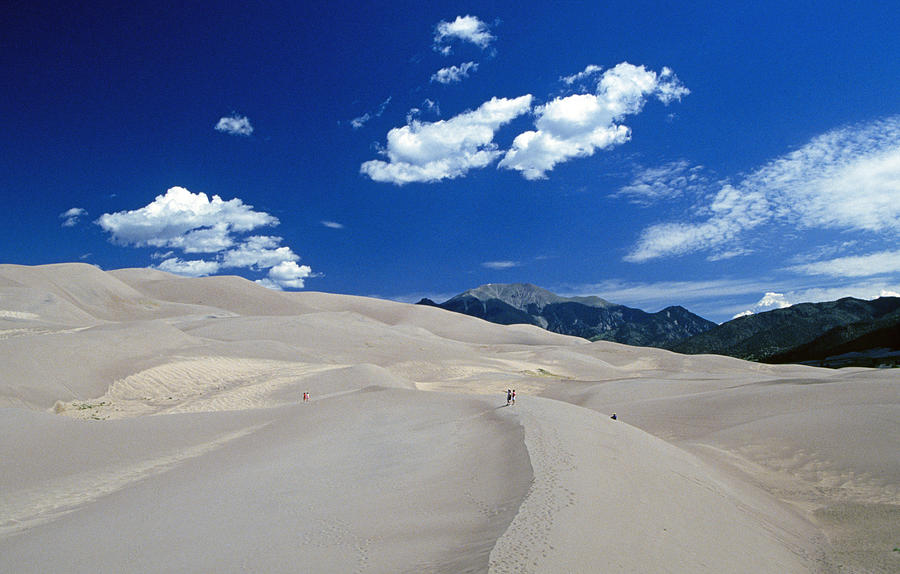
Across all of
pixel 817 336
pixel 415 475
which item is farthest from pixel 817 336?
pixel 415 475

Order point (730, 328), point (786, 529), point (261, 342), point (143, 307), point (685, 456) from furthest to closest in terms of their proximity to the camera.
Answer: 1. point (730, 328)
2. point (143, 307)
3. point (261, 342)
4. point (685, 456)
5. point (786, 529)

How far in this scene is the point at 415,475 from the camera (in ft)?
35.8

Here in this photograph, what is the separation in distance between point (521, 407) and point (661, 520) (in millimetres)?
10138

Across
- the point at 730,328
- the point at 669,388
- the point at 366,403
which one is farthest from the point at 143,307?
the point at 730,328

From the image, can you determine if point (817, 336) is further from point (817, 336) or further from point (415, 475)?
point (415, 475)

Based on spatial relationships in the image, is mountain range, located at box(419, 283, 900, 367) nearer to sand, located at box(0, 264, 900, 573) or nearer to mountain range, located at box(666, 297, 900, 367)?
mountain range, located at box(666, 297, 900, 367)

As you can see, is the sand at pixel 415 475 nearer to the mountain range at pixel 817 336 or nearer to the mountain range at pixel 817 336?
the mountain range at pixel 817 336

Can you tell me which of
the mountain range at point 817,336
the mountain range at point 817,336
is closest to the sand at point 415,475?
the mountain range at point 817,336

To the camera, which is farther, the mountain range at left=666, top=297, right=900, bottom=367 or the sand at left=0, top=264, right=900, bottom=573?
the mountain range at left=666, top=297, right=900, bottom=367

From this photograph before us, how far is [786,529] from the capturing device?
33.9 feet

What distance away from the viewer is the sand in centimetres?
713

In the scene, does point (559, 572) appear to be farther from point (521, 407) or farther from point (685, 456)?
point (521, 407)

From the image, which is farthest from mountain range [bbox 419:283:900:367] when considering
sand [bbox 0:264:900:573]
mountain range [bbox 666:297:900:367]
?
sand [bbox 0:264:900:573]

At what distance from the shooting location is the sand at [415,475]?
7.13m
